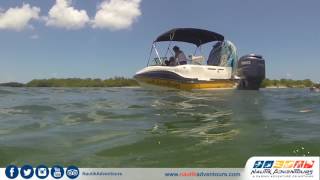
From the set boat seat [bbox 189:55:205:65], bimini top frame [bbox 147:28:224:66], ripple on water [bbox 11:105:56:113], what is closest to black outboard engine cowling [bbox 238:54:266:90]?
boat seat [bbox 189:55:205:65]

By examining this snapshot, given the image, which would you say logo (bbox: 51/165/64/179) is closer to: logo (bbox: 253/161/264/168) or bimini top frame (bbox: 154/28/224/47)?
logo (bbox: 253/161/264/168)

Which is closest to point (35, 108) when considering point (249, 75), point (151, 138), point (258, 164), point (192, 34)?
point (151, 138)

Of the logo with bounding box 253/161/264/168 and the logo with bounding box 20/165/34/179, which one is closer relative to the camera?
the logo with bounding box 20/165/34/179

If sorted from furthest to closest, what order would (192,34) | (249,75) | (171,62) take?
(249,75) < (171,62) < (192,34)

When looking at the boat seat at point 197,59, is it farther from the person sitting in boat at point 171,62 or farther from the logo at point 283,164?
the logo at point 283,164

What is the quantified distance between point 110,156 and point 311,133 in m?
2.68

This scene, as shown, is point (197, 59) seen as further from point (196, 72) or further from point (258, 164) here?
point (258, 164)

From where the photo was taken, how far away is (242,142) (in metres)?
4.76

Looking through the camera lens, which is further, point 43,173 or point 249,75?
point 249,75

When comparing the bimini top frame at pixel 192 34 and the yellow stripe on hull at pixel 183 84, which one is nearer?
the bimini top frame at pixel 192 34

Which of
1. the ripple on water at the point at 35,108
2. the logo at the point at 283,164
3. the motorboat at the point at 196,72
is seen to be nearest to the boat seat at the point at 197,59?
the motorboat at the point at 196,72

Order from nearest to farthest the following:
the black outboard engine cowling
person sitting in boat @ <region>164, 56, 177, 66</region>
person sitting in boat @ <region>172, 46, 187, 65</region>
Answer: person sitting in boat @ <region>172, 46, 187, 65</region>, person sitting in boat @ <region>164, 56, 177, 66</region>, the black outboard engine cowling

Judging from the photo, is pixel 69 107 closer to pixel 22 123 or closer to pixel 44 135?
pixel 22 123

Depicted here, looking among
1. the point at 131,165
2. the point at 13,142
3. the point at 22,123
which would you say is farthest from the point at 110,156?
the point at 22,123
